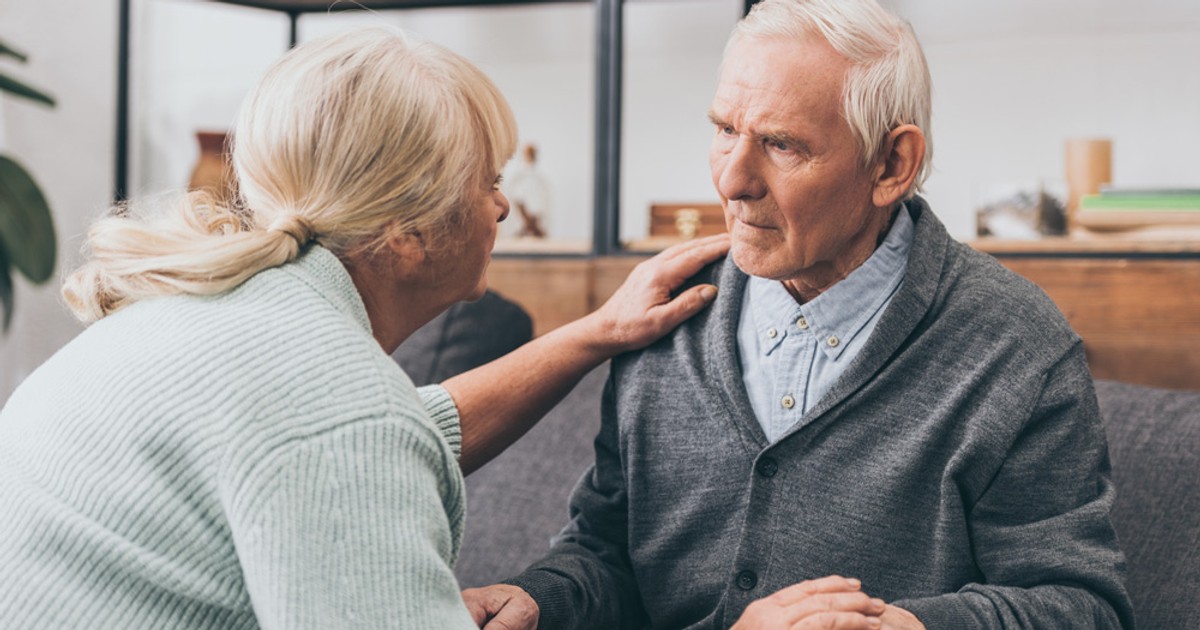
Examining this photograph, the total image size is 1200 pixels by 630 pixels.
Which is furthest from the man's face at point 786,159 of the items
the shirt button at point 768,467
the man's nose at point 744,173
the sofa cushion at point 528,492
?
the sofa cushion at point 528,492

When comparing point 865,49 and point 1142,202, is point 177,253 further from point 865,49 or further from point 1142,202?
point 1142,202

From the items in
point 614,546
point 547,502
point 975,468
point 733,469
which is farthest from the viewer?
point 547,502

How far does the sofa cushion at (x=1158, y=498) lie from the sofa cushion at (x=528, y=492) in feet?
2.59

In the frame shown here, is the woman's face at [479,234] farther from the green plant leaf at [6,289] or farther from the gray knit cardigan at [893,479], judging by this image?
the green plant leaf at [6,289]

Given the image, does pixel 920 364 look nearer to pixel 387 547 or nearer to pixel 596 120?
pixel 387 547

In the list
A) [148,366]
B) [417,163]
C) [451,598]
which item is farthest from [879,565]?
[148,366]

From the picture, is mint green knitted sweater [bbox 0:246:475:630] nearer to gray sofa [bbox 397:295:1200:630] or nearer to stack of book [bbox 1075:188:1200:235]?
gray sofa [bbox 397:295:1200:630]

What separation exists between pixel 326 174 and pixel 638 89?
200 cm

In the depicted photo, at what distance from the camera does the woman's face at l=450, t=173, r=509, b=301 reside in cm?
120

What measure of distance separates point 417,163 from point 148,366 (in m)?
0.29

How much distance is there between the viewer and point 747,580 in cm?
141

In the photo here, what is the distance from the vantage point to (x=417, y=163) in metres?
1.13

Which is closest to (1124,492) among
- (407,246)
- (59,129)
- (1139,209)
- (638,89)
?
(1139,209)

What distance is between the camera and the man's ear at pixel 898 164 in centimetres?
141
